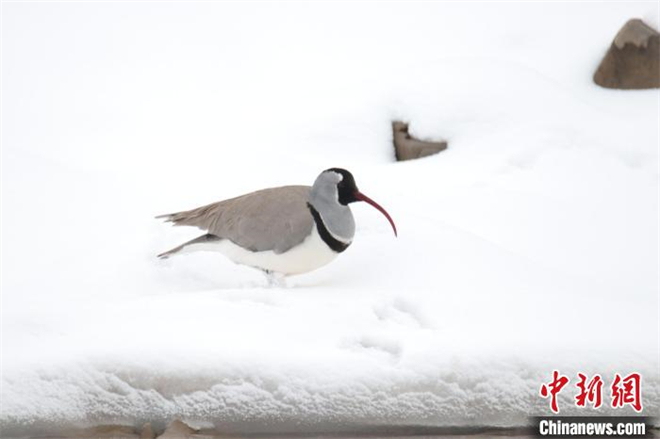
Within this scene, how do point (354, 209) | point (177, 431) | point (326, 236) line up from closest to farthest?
1. point (177, 431)
2. point (326, 236)
3. point (354, 209)

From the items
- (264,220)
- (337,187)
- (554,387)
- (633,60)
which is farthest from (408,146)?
(554,387)

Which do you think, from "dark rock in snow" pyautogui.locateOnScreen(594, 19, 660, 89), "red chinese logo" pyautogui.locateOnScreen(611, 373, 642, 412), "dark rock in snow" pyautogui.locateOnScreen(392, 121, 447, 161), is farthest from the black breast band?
"dark rock in snow" pyautogui.locateOnScreen(594, 19, 660, 89)

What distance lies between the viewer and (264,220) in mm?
5074

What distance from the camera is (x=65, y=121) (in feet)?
25.6

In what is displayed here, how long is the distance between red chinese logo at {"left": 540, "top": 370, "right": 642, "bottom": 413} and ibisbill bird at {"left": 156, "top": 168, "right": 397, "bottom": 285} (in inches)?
49.7

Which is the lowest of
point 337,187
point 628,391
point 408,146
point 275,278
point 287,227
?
point 628,391

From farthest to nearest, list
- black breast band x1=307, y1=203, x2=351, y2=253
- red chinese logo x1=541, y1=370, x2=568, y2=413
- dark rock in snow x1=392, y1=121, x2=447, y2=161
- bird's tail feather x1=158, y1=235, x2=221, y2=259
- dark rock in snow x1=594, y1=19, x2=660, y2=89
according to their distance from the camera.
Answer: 1. dark rock in snow x1=594, y1=19, x2=660, y2=89
2. dark rock in snow x1=392, y1=121, x2=447, y2=161
3. bird's tail feather x1=158, y1=235, x2=221, y2=259
4. black breast band x1=307, y1=203, x2=351, y2=253
5. red chinese logo x1=541, y1=370, x2=568, y2=413

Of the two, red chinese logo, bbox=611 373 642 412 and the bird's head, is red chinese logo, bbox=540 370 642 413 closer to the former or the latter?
red chinese logo, bbox=611 373 642 412

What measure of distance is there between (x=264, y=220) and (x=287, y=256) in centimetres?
20

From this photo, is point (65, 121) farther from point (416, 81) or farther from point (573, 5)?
point (573, 5)

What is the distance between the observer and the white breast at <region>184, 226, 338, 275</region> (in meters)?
4.98

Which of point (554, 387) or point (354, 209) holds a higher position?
point (354, 209)

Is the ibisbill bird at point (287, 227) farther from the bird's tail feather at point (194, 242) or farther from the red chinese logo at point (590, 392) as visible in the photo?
the red chinese logo at point (590, 392)

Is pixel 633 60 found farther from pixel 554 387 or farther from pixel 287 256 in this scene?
pixel 554 387
